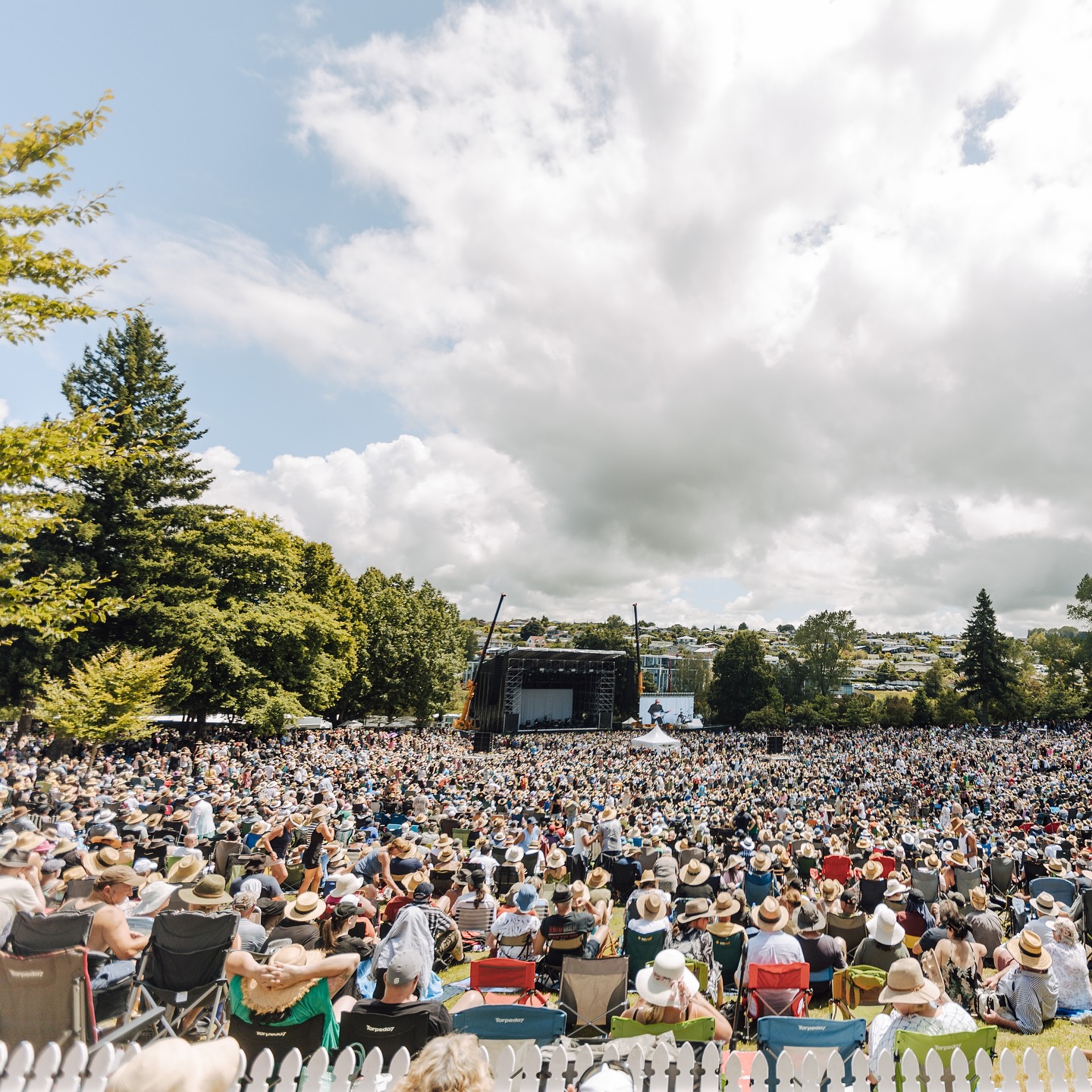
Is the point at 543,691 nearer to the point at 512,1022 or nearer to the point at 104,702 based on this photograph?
the point at 104,702

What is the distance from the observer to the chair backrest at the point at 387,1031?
341 cm

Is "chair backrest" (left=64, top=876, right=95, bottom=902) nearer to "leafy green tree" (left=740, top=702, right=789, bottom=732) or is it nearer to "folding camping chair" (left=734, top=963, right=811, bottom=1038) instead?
"folding camping chair" (left=734, top=963, right=811, bottom=1038)

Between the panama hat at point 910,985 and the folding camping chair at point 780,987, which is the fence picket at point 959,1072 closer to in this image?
the panama hat at point 910,985

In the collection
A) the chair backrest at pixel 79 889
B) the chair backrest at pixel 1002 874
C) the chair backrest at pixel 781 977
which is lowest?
the chair backrest at pixel 1002 874

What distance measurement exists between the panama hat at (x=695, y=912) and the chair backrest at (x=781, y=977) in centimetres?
126

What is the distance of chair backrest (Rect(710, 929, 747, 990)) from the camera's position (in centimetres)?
564

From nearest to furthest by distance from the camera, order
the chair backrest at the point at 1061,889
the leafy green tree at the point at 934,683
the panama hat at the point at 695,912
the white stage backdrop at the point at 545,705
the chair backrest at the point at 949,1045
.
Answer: the chair backrest at the point at 949,1045
the panama hat at the point at 695,912
the chair backrest at the point at 1061,889
the white stage backdrop at the point at 545,705
the leafy green tree at the point at 934,683

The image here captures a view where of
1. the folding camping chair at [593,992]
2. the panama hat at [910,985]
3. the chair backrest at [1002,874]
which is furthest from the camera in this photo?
the chair backrest at [1002,874]

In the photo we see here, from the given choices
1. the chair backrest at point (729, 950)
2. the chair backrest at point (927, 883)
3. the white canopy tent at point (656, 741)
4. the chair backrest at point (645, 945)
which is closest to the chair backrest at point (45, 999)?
the chair backrest at point (645, 945)

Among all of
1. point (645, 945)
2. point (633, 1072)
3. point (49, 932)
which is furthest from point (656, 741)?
point (49, 932)

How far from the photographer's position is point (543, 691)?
2041 inches

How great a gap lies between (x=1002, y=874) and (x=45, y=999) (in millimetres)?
12000

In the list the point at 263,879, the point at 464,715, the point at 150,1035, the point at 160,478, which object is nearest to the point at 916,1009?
the point at 150,1035

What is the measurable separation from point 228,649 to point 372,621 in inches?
661
